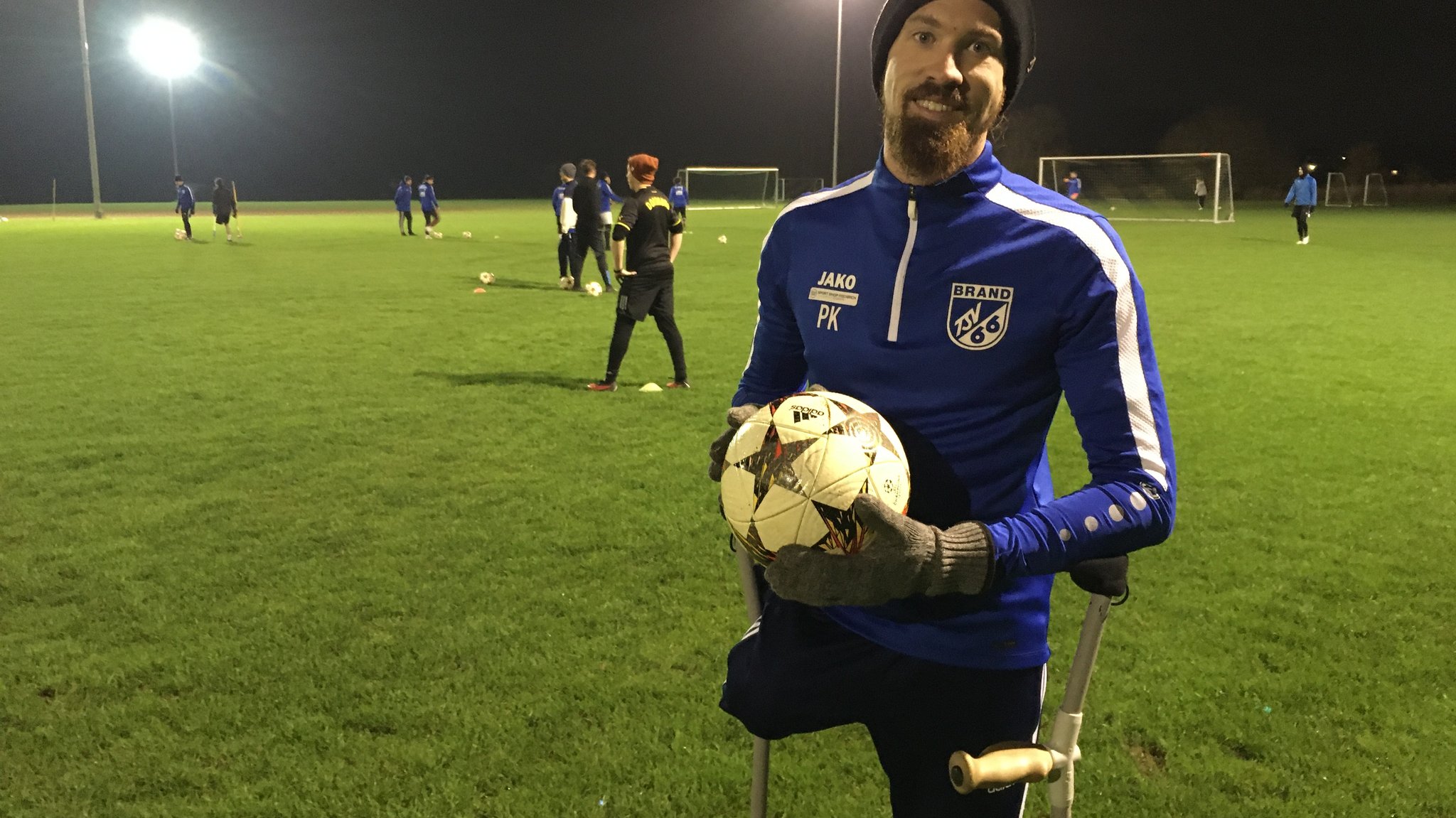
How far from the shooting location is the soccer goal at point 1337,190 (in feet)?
180

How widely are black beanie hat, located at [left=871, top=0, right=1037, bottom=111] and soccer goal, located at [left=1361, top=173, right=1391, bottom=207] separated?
61.3 meters

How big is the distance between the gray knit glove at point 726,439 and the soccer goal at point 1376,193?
6163 centimetres

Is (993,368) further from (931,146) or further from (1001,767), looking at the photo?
(1001,767)

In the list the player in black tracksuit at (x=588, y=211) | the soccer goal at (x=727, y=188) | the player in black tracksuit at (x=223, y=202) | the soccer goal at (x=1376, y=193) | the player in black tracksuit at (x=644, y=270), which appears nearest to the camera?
the player in black tracksuit at (x=644, y=270)

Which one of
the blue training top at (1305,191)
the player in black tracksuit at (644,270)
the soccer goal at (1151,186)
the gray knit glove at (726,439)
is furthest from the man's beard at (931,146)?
the soccer goal at (1151,186)

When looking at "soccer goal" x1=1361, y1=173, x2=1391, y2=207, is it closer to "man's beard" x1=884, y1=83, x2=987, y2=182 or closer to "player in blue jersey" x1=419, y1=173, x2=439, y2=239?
"player in blue jersey" x1=419, y1=173, x2=439, y2=239

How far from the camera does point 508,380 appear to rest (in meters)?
9.52

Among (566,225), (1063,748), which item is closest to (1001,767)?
(1063,748)

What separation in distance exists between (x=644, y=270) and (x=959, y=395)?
7.06 metres

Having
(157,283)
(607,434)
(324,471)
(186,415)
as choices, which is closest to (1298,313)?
(607,434)

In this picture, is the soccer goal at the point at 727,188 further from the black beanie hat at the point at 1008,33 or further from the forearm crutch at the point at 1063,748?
the forearm crutch at the point at 1063,748

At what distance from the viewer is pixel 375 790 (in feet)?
10.5

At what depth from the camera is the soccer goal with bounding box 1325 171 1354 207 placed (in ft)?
180

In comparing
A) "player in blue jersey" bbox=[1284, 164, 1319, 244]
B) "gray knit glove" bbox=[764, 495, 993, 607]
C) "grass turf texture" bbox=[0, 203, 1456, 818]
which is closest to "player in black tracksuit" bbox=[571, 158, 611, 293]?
"grass turf texture" bbox=[0, 203, 1456, 818]
